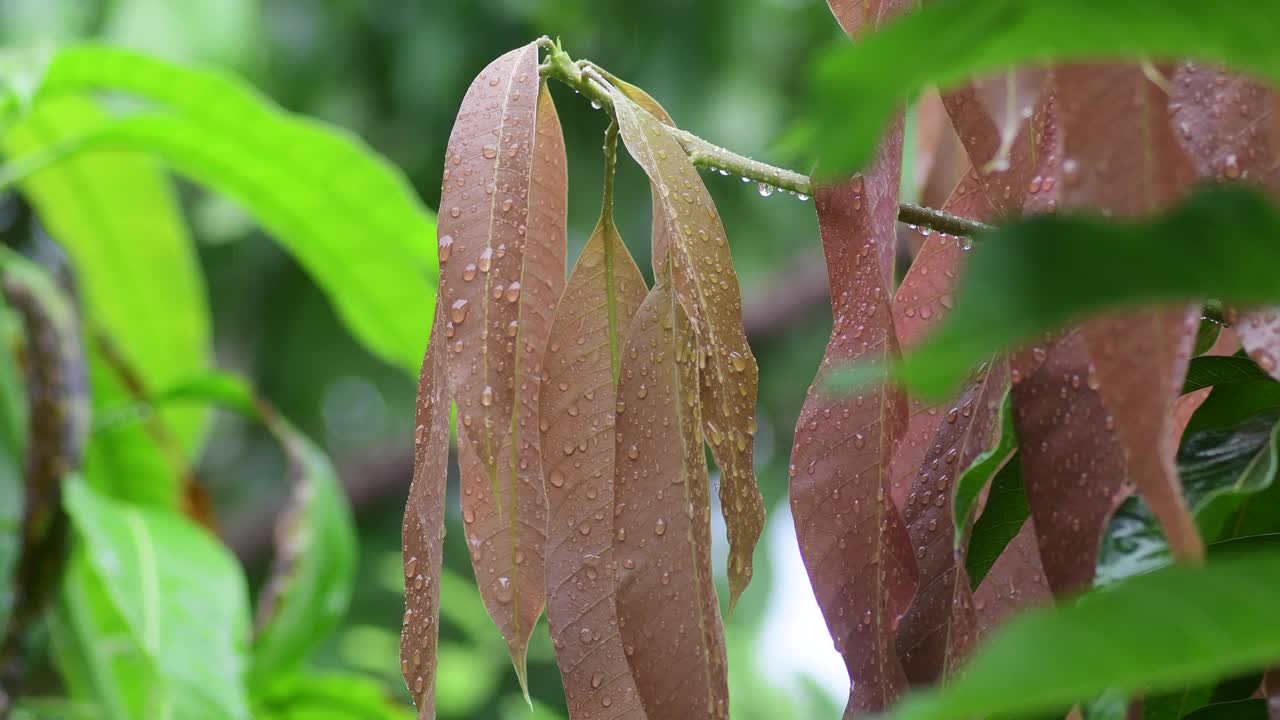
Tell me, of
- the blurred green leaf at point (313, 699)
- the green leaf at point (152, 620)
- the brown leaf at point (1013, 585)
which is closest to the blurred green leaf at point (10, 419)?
the green leaf at point (152, 620)

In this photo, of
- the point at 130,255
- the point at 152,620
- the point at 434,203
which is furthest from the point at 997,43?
the point at 434,203

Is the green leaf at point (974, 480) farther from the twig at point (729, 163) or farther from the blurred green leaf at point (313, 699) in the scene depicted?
the blurred green leaf at point (313, 699)

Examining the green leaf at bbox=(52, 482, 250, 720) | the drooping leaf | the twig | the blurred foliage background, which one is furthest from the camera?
the blurred foliage background

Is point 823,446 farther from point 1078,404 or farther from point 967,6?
point 967,6

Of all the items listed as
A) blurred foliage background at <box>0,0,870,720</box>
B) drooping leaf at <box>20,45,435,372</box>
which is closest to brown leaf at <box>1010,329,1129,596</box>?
drooping leaf at <box>20,45,435,372</box>

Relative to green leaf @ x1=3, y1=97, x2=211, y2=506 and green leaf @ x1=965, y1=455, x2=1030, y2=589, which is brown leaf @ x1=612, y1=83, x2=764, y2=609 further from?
green leaf @ x1=3, y1=97, x2=211, y2=506

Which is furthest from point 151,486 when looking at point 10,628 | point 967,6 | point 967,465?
point 967,6

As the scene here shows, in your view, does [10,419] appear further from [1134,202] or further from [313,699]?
[1134,202]
